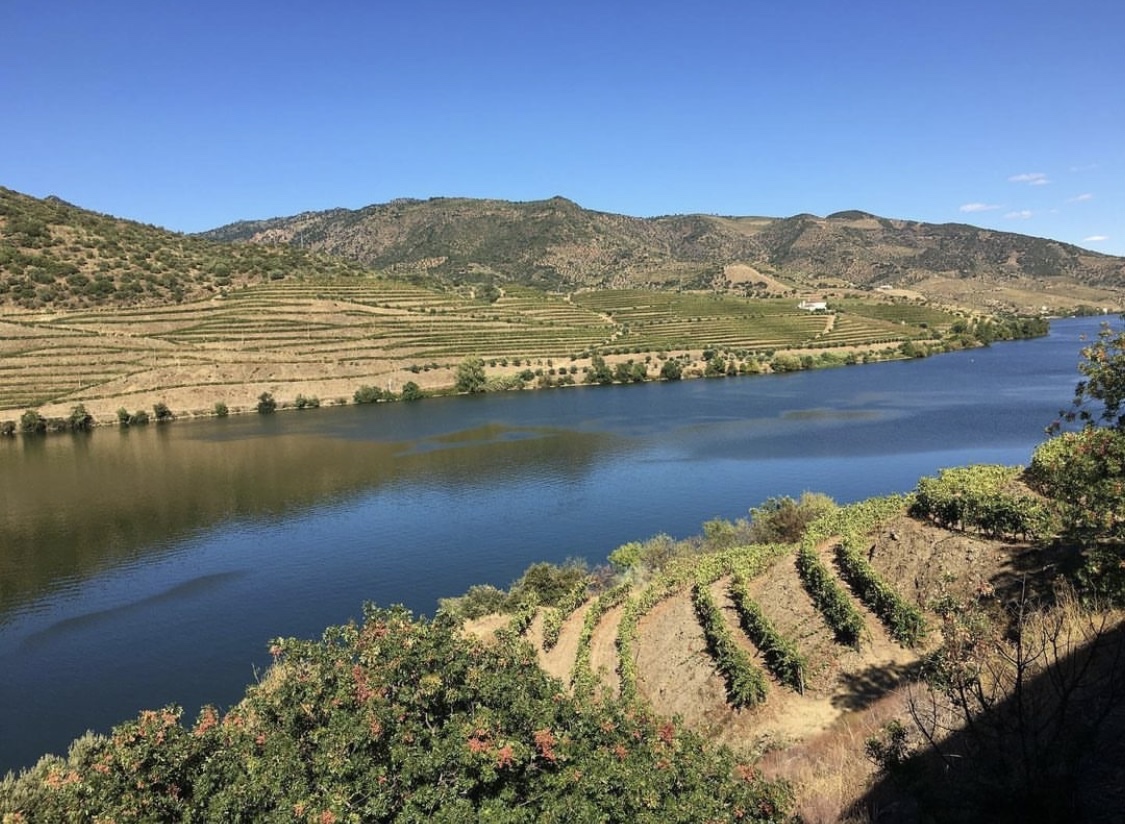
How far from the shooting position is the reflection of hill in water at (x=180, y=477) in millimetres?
41281

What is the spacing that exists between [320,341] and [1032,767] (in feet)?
331

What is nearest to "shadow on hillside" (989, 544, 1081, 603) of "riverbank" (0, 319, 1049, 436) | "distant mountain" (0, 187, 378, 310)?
"riverbank" (0, 319, 1049, 436)

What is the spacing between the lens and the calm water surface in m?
28.9

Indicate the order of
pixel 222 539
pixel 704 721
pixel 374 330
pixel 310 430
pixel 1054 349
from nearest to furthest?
1. pixel 704 721
2. pixel 222 539
3. pixel 310 430
4. pixel 374 330
5. pixel 1054 349

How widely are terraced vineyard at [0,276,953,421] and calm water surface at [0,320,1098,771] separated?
7.76m

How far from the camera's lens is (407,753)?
9.09 metres

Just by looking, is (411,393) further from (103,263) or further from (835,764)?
(835,764)

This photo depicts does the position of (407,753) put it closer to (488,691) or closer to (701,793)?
A: (488,691)

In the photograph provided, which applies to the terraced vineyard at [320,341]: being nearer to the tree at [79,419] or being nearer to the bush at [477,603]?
the tree at [79,419]

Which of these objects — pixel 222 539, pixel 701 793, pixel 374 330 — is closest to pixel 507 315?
pixel 374 330

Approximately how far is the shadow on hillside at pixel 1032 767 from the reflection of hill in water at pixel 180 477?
1601 inches

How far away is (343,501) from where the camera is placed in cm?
4975

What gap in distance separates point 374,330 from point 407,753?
10066 cm

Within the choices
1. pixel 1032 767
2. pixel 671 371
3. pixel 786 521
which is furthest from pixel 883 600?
pixel 671 371
